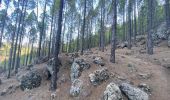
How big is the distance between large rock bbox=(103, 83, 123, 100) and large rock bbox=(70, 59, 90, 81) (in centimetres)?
436

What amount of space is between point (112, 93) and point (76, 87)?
3.66 meters

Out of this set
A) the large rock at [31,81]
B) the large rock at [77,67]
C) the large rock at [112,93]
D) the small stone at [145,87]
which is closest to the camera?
the large rock at [112,93]

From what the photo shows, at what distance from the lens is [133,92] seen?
15.4 metres

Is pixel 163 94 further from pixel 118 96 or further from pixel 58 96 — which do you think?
pixel 58 96

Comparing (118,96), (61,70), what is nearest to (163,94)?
(118,96)

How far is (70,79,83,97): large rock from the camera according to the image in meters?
17.4

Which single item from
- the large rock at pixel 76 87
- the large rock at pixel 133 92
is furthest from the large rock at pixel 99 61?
the large rock at pixel 133 92

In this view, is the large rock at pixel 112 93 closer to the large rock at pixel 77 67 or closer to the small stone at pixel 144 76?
the small stone at pixel 144 76

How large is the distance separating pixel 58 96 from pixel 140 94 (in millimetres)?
6591

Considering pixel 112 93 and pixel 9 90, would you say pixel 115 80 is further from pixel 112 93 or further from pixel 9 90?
pixel 9 90

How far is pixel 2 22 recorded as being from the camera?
37.9 m

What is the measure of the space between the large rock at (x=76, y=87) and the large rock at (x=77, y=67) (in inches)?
43.8

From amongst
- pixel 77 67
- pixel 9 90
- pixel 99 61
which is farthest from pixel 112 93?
pixel 9 90

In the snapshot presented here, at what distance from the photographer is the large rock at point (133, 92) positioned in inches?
595
